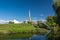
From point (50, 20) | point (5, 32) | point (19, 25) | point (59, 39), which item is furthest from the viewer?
point (50, 20)

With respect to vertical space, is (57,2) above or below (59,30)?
above

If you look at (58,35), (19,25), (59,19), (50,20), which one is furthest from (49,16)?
(59,19)

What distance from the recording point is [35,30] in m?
83.2

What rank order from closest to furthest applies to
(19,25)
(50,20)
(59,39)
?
(59,39) < (19,25) < (50,20)

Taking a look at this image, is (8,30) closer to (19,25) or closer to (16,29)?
(16,29)

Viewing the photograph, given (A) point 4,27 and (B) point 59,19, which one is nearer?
(B) point 59,19

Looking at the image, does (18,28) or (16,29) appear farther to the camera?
(18,28)

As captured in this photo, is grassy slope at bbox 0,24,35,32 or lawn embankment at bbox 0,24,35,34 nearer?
lawn embankment at bbox 0,24,35,34

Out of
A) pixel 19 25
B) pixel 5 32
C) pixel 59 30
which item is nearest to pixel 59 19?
pixel 59 30

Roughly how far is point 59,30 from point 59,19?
8155 mm

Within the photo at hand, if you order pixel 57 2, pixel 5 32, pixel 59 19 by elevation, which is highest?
pixel 57 2

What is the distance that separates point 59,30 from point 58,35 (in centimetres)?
130

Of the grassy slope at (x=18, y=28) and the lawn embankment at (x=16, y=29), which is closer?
the lawn embankment at (x=16, y=29)

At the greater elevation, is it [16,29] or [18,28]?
[18,28]
